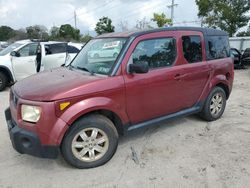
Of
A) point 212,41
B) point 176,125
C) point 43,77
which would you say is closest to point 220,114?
point 176,125

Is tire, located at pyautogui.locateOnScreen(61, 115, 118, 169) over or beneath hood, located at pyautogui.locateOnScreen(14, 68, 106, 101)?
beneath

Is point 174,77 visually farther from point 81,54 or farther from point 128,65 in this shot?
point 81,54

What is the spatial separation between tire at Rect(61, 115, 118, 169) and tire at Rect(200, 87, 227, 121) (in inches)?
87.6

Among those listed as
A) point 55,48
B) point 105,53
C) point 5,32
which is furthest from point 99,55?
point 5,32

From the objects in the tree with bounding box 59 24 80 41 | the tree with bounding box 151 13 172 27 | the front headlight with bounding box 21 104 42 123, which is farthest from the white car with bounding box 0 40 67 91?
the tree with bounding box 59 24 80 41

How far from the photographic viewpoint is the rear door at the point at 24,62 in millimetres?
8898

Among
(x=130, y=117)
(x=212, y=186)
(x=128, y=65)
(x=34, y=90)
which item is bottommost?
(x=212, y=186)

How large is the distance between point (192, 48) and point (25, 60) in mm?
6253

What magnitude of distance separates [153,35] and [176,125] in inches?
74.9

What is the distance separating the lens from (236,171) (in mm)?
3496

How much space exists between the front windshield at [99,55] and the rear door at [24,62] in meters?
4.89

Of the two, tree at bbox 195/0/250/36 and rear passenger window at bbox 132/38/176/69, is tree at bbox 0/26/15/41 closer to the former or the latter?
tree at bbox 195/0/250/36

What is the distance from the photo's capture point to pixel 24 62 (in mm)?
8984

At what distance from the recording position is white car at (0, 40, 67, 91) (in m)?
8.82
